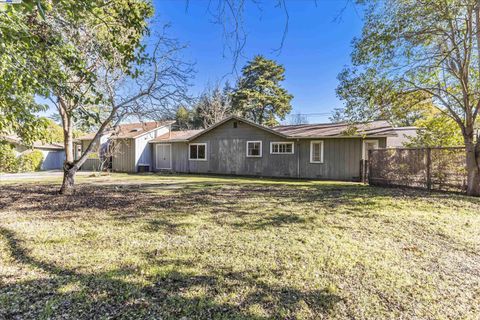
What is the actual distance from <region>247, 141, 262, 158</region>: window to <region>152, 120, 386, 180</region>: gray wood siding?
0.21 meters

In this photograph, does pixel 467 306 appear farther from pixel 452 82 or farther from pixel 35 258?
pixel 452 82

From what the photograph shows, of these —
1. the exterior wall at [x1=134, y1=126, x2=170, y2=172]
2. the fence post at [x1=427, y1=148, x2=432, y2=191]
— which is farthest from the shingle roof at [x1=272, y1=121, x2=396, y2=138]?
→ the exterior wall at [x1=134, y1=126, x2=170, y2=172]

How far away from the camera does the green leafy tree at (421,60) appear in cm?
796

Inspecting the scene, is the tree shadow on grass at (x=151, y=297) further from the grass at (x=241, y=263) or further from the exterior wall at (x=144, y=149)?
the exterior wall at (x=144, y=149)

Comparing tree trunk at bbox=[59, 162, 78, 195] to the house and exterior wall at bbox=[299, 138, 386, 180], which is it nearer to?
the house

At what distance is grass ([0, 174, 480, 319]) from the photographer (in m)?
2.51

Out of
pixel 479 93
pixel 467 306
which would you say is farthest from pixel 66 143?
pixel 479 93

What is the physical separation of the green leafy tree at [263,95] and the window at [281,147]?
16168 mm

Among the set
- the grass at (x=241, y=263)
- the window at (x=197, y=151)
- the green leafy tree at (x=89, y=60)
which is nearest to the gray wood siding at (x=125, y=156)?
the window at (x=197, y=151)

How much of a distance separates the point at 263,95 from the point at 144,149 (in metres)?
15.8

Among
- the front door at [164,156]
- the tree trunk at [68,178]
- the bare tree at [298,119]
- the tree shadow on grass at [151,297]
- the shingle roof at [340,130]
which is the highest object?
the bare tree at [298,119]

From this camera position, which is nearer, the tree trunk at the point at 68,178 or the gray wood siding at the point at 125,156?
the tree trunk at the point at 68,178

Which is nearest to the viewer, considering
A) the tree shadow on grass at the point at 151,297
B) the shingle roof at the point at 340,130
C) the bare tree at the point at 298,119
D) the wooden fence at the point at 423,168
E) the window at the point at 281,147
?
the tree shadow on grass at the point at 151,297

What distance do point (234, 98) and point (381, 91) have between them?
2394cm
